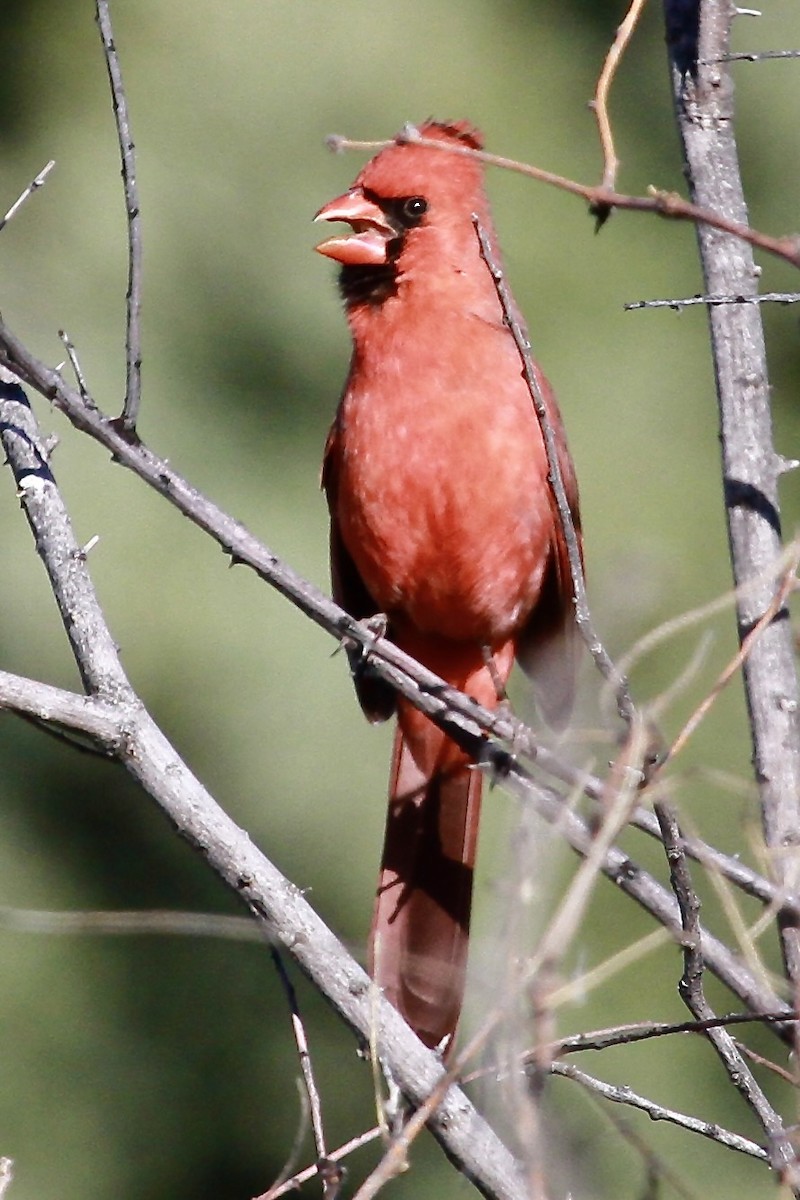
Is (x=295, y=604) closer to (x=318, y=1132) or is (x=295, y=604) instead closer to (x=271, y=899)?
(x=271, y=899)

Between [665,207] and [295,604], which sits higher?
[665,207]

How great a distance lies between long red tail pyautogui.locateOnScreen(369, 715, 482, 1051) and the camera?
9.55 ft

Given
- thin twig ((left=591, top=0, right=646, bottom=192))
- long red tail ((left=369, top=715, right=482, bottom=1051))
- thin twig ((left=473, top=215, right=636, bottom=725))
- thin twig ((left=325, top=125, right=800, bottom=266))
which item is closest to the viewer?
thin twig ((left=325, top=125, right=800, bottom=266))

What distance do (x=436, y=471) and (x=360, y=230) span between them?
0.52 metres

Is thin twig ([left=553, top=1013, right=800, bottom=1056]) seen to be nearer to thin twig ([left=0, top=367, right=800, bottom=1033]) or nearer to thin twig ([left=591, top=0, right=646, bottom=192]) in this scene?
thin twig ([left=0, top=367, right=800, bottom=1033])

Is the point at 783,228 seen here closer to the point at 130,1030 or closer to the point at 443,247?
the point at 443,247

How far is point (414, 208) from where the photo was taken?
10.5 feet

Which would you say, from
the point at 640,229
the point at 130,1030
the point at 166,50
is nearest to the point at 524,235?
the point at 640,229

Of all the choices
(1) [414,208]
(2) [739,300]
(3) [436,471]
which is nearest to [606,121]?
(2) [739,300]

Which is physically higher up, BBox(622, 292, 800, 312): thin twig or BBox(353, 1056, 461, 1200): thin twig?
BBox(622, 292, 800, 312): thin twig

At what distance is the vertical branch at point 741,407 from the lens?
2.30 m

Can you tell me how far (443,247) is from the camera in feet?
10.4

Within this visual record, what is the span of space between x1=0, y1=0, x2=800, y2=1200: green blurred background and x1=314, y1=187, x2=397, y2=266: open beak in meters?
1.26

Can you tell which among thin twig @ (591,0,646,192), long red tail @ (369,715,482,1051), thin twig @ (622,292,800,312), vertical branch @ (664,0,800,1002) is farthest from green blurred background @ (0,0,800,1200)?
thin twig @ (591,0,646,192)
